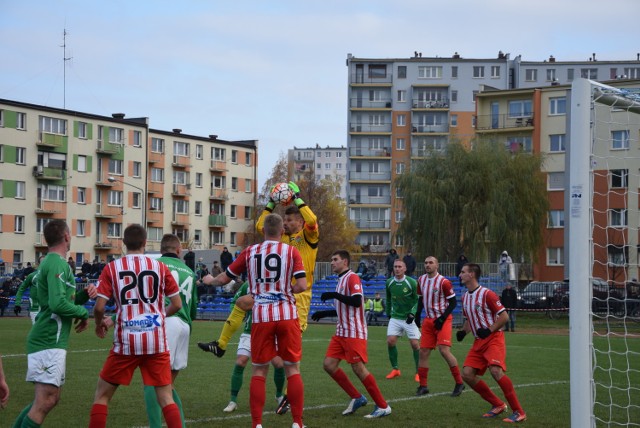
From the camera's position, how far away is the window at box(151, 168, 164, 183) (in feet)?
280

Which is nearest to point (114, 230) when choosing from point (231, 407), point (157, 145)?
point (157, 145)

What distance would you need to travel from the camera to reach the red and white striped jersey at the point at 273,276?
9.08 metres

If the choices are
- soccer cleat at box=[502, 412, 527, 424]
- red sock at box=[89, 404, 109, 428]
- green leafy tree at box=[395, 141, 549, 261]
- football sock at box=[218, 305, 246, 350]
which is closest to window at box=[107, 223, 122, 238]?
green leafy tree at box=[395, 141, 549, 261]

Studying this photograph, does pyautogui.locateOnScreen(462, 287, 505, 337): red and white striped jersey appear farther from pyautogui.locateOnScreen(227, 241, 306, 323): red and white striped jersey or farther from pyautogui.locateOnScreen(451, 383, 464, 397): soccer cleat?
pyautogui.locateOnScreen(227, 241, 306, 323): red and white striped jersey

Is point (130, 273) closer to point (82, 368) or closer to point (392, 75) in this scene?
point (82, 368)

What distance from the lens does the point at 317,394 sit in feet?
43.4

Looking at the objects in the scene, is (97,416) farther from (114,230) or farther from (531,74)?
(531,74)

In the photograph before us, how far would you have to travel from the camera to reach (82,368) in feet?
54.3

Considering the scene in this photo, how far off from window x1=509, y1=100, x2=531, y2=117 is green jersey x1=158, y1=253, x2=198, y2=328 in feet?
208

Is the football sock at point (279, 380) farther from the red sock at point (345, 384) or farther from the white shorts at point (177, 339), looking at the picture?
the white shorts at point (177, 339)

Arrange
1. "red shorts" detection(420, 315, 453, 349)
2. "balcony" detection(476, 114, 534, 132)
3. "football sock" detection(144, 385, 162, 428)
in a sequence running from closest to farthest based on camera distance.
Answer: "football sock" detection(144, 385, 162, 428) < "red shorts" detection(420, 315, 453, 349) < "balcony" detection(476, 114, 534, 132)

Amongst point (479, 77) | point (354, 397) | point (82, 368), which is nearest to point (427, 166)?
point (82, 368)

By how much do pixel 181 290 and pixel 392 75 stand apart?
97.9 m

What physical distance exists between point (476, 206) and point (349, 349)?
119 ft
